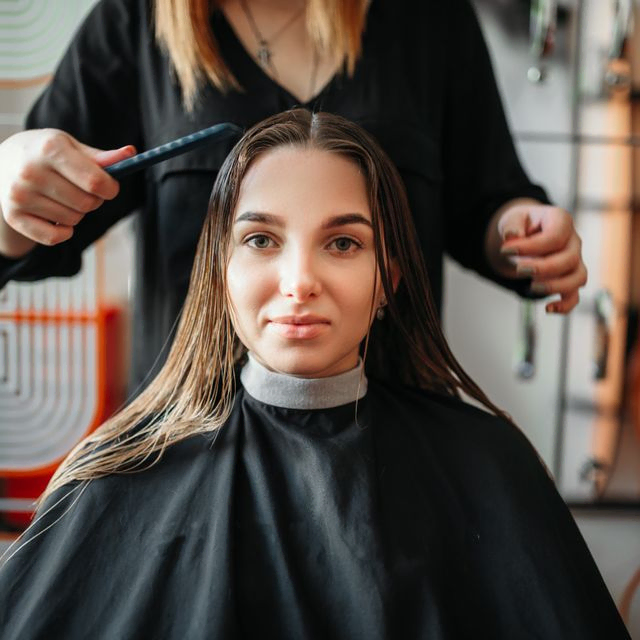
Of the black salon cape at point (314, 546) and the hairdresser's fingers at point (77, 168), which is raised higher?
the hairdresser's fingers at point (77, 168)

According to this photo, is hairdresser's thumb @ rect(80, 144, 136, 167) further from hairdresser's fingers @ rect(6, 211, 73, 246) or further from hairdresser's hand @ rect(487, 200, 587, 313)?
hairdresser's hand @ rect(487, 200, 587, 313)

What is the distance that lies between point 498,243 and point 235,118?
1.37 feet

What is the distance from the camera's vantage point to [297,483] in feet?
2.55

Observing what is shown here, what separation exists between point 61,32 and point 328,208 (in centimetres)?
109

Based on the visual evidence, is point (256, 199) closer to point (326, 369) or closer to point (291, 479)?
point (326, 369)

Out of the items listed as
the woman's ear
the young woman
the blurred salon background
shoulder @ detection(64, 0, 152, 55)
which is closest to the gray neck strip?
the young woman

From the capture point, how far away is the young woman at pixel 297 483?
2.32 ft

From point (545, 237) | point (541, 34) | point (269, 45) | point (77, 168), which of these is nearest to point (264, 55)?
point (269, 45)

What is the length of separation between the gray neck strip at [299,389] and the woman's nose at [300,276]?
5.3 inches

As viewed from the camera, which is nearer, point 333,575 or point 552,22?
point 333,575

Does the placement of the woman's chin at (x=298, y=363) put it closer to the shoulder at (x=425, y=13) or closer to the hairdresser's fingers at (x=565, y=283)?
the hairdresser's fingers at (x=565, y=283)

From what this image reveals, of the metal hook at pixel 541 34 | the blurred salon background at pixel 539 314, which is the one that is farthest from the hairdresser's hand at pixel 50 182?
the metal hook at pixel 541 34

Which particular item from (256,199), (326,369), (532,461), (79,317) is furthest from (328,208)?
(79,317)

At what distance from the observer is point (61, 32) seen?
147 cm
